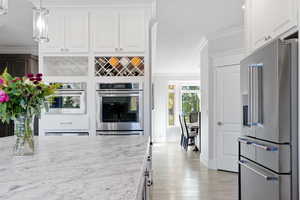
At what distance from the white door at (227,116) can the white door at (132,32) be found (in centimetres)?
205

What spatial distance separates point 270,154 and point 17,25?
457cm

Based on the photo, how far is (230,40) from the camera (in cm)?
495

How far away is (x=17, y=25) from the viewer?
4.71 metres

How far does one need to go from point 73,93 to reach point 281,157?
9.01 ft

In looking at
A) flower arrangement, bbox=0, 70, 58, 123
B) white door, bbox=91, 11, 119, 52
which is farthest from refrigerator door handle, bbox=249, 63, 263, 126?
white door, bbox=91, 11, 119, 52

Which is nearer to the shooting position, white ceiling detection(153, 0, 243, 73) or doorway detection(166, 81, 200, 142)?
white ceiling detection(153, 0, 243, 73)

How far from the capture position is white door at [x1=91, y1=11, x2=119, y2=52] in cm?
371

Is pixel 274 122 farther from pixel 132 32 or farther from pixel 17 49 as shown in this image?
pixel 17 49

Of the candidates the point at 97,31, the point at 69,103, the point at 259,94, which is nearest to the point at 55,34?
the point at 97,31

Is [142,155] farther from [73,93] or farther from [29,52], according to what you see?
[29,52]

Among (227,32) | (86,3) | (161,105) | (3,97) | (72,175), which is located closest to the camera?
(72,175)

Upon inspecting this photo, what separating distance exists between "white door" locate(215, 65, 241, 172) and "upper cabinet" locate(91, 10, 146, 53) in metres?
2.05

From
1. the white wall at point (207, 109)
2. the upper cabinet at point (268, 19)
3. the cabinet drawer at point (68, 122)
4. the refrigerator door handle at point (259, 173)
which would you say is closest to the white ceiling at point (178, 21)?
the white wall at point (207, 109)

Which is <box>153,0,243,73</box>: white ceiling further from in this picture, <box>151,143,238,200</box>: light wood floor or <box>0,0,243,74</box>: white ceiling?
<box>151,143,238,200</box>: light wood floor
